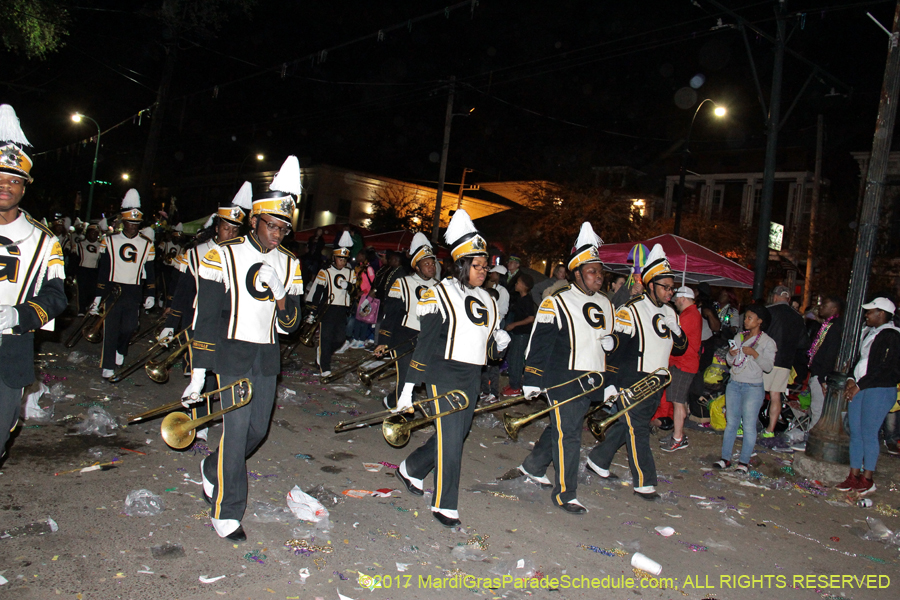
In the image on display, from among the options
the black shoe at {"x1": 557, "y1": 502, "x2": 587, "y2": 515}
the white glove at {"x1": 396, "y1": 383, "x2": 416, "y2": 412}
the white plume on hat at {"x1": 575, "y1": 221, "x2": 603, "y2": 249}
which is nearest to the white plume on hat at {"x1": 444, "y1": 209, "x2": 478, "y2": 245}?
the white plume on hat at {"x1": 575, "y1": 221, "x2": 603, "y2": 249}

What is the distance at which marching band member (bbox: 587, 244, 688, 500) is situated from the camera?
579cm

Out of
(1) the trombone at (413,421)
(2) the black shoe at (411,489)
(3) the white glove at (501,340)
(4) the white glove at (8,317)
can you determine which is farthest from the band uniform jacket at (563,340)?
(4) the white glove at (8,317)

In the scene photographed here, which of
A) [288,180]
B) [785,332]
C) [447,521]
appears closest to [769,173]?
[785,332]

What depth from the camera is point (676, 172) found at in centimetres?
3816

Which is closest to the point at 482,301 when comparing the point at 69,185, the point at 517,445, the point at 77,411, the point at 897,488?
the point at 517,445

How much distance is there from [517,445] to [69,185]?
44217mm

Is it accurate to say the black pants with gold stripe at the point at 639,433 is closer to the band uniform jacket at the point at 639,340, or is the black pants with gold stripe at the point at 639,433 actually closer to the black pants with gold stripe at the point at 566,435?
the band uniform jacket at the point at 639,340

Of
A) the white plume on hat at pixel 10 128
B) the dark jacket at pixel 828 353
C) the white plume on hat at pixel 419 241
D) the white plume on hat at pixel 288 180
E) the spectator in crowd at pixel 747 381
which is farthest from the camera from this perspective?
the dark jacket at pixel 828 353

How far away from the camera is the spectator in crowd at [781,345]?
8.62 m

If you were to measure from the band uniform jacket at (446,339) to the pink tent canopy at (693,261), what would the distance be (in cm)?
635

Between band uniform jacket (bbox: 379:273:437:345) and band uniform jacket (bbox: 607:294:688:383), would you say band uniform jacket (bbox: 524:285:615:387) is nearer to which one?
band uniform jacket (bbox: 607:294:688:383)

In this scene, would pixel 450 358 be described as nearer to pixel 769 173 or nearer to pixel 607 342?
pixel 607 342

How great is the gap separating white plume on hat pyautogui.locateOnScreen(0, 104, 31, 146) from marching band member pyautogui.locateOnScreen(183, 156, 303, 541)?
45.4 inches

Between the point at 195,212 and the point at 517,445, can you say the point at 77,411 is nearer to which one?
the point at 517,445
